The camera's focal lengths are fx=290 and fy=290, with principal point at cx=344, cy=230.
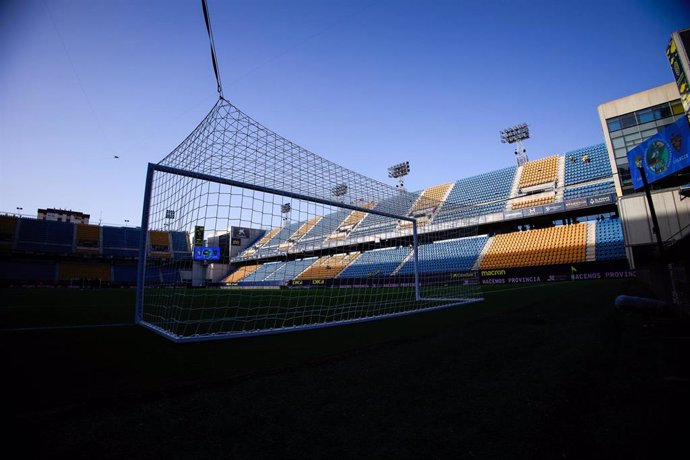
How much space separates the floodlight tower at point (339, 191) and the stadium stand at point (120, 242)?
118ft

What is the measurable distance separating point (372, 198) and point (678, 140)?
1173 centimetres

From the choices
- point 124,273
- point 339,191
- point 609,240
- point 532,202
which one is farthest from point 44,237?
point 609,240

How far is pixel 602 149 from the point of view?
22094mm

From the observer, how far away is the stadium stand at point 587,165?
20656 mm

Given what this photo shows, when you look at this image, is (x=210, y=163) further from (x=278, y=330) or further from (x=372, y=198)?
(x=372, y=198)

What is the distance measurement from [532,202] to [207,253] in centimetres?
2367

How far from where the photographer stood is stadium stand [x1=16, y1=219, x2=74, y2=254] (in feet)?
97.1

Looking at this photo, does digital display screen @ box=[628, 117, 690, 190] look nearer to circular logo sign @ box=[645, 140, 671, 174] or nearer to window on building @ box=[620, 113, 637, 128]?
circular logo sign @ box=[645, 140, 671, 174]

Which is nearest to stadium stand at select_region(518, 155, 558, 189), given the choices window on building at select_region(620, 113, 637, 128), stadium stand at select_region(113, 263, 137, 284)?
window on building at select_region(620, 113, 637, 128)

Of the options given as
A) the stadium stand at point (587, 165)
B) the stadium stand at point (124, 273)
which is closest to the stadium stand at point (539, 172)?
the stadium stand at point (587, 165)

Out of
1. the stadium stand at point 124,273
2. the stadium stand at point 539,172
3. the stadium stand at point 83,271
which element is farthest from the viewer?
the stadium stand at point 124,273

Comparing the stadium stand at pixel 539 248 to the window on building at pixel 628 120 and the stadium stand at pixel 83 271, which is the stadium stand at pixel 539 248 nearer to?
the window on building at pixel 628 120

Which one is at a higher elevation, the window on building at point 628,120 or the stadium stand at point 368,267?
the window on building at point 628,120

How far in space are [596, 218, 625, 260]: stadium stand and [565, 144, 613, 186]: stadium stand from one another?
3.59 m
